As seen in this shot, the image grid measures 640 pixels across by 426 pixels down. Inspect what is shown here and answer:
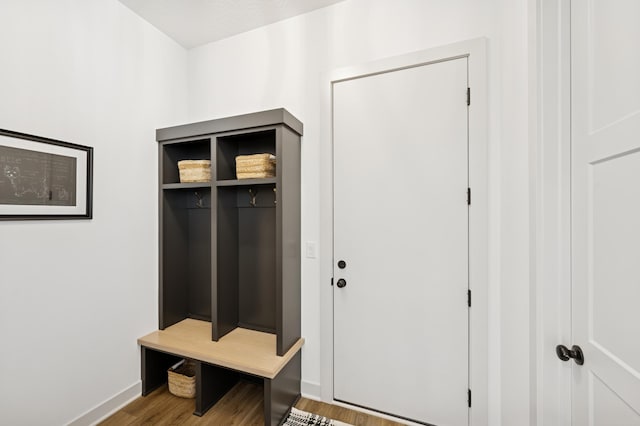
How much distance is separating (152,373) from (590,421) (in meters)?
2.52

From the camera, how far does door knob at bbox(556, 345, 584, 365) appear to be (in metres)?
1.00

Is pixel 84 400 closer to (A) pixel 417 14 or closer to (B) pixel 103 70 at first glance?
(B) pixel 103 70

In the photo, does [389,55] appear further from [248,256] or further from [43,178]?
[43,178]

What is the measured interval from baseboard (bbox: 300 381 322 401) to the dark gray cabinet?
0.36 meters

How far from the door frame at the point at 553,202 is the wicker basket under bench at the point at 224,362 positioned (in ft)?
4.35

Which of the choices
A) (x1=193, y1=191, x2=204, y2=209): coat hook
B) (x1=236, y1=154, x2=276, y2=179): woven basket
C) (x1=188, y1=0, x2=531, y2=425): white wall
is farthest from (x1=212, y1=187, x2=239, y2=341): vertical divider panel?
(x1=188, y1=0, x2=531, y2=425): white wall

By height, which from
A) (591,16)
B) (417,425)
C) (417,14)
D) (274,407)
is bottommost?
(417,425)

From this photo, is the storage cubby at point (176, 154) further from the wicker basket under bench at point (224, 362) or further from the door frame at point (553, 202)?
the door frame at point (553, 202)

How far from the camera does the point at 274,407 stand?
5.46 ft

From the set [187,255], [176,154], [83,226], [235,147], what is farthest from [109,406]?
[235,147]

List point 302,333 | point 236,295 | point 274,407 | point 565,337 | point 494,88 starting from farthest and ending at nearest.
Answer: point 236,295 < point 302,333 < point 274,407 < point 494,88 < point 565,337

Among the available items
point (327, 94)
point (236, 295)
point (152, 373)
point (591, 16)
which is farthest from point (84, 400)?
point (591, 16)

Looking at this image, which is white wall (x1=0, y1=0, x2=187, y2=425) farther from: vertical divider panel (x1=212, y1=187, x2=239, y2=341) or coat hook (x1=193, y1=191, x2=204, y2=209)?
vertical divider panel (x1=212, y1=187, x2=239, y2=341)

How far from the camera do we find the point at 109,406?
1797 millimetres
